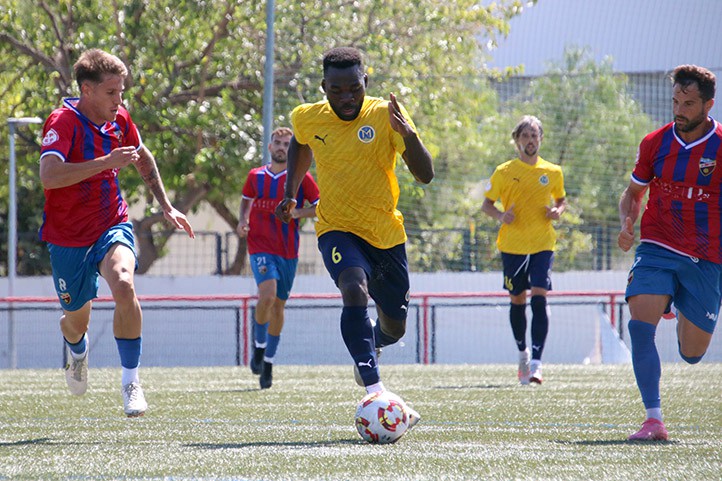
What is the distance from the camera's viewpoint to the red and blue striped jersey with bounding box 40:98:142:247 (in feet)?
21.3

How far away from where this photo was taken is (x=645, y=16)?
19.6 metres

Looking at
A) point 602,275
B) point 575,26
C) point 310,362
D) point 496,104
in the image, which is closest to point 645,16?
point 575,26

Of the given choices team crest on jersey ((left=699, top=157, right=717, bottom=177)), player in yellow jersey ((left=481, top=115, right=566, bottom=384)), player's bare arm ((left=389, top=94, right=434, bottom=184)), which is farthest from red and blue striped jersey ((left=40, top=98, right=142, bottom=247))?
player in yellow jersey ((left=481, top=115, right=566, bottom=384))

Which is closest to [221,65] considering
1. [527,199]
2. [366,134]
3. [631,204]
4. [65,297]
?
[527,199]

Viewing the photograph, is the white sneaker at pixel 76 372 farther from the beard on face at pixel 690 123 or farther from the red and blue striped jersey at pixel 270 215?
the beard on face at pixel 690 123

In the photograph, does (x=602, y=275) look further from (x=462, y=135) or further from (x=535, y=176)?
(x=535, y=176)

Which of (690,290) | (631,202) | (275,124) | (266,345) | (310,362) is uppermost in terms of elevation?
(275,124)

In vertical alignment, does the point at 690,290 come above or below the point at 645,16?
below

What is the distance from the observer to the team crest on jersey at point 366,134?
622 cm

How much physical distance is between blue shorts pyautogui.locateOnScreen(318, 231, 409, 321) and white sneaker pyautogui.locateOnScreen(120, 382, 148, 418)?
1301 mm

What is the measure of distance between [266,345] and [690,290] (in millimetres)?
5038

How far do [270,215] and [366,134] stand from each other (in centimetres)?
451

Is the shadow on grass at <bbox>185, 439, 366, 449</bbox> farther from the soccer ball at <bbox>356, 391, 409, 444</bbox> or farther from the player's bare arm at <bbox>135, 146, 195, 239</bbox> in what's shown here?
the player's bare arm at <bbox>135, 146, 195, 239</bbox>

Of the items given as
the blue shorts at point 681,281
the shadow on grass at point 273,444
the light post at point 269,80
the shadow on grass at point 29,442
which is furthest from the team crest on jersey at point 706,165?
the light post at point 269,80
